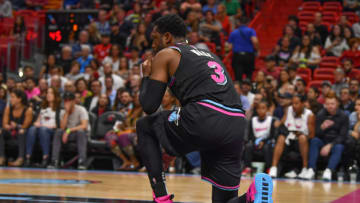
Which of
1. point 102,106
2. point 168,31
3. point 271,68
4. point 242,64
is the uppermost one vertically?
point 168,31

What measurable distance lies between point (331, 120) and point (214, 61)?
6.01 metres

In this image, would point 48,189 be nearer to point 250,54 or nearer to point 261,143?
point 261,143

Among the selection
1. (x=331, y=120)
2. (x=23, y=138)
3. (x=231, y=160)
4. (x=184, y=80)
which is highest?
(x=184, y=80)

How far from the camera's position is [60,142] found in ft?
35.2

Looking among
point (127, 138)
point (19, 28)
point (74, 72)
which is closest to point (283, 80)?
point (127, 138)

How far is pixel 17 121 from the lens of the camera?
37.1ft

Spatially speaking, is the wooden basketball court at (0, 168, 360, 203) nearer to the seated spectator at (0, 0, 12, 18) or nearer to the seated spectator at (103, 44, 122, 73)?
the seated spectator at (103, 44, 122, 73)

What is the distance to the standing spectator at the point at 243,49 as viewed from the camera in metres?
12.3

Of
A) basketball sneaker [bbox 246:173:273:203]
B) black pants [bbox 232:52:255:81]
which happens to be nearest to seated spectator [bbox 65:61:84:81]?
black pants [bbox 232:52:255:81]

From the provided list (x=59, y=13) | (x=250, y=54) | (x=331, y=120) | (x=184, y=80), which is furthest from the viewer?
(x=59, y=13)

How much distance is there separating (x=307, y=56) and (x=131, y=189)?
6927 millimetres

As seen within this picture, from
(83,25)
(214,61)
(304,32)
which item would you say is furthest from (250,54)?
(214,61)

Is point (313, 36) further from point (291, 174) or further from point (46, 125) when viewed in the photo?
point (46, 125)

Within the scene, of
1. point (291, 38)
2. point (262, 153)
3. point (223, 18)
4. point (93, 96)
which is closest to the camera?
point (262, 153)
